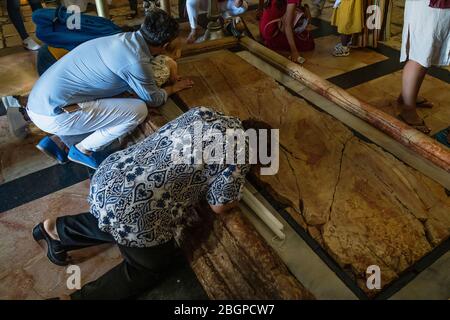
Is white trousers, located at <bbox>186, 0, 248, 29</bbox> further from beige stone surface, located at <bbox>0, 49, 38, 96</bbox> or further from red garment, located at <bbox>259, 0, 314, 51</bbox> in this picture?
beige stone surface, located at <bbox>0, 49, 38, 96</bbox>

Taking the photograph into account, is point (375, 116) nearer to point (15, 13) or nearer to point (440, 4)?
point (440, 4)

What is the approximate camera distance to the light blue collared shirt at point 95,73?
1683 mm

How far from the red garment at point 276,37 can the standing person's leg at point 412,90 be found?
1402mm

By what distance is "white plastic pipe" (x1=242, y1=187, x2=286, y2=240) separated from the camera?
55.2 inches

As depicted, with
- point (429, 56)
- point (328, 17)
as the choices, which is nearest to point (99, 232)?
point (429, 56)

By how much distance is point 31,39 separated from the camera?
3701mm

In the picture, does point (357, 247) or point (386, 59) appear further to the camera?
point (386, 59)

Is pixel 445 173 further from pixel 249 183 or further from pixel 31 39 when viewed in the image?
pixel 31 39

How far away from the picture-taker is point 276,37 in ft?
11.4

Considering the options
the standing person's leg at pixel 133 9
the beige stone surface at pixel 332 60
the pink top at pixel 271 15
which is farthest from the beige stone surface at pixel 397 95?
the standing person's leg at pixel 133 9

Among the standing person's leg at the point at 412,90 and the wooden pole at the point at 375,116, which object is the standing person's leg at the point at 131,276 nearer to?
the wooden pole at the point at 375,116

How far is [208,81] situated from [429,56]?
141cm

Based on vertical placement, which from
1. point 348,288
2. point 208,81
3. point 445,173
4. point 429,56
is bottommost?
point 348,288

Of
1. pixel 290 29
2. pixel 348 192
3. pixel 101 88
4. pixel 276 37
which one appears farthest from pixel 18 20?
pixel 348 192
